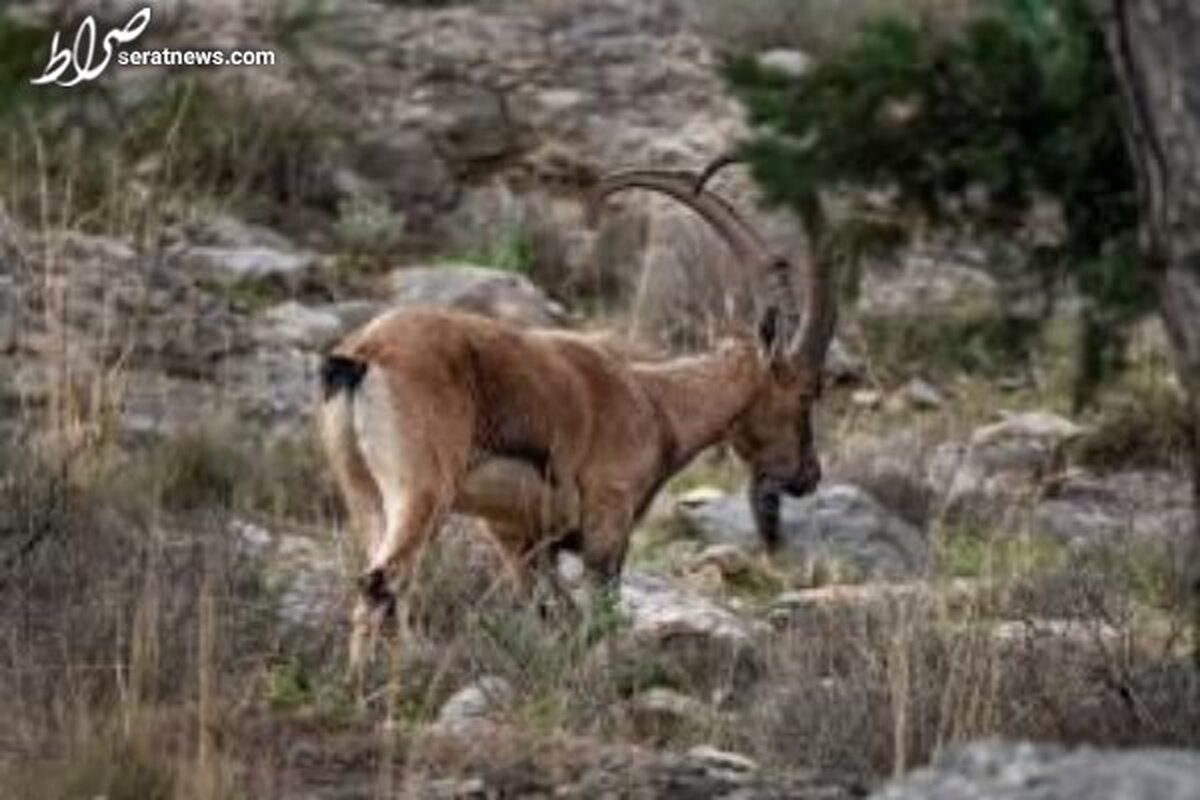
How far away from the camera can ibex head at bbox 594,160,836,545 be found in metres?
12.4

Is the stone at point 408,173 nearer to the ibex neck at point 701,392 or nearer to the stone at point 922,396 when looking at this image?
the stone at point 922,396

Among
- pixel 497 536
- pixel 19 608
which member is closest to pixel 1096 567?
pixel 497 536

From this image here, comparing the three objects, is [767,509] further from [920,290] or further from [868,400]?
[920,290]

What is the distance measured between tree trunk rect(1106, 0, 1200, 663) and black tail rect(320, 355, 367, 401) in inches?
182

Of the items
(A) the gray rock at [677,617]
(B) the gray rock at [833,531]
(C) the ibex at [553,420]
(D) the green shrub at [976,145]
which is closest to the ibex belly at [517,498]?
(C) the ibex at [553,420]

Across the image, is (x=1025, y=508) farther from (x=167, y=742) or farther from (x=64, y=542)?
(x=167, y=742)

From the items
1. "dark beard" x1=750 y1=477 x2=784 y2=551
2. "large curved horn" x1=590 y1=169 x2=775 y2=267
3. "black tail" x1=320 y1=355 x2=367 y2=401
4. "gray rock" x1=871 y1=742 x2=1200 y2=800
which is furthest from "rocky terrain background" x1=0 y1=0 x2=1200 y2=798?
"large curved horn" x1=590 y1=169 x2=775 y2=267

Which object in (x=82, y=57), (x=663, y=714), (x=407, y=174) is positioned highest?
(x=82, y=57)

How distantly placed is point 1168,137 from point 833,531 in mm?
8149

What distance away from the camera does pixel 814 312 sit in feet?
41.1

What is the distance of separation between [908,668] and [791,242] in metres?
8.87

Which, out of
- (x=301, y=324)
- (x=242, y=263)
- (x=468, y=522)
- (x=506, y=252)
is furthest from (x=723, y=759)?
(x=506, y=252)

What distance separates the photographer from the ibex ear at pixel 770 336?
12.8 metres

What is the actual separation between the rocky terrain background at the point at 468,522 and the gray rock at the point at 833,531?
24mm
